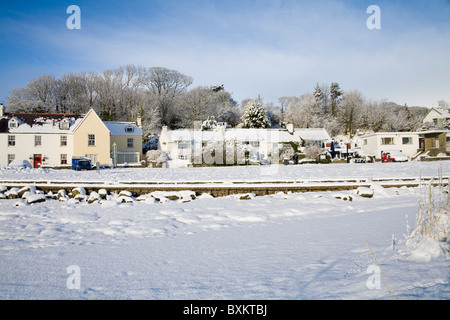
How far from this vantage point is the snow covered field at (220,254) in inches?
171

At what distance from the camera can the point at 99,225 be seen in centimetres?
987

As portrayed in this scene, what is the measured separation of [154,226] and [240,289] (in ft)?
19.1

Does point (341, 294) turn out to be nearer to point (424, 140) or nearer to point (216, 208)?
point (216, 208)

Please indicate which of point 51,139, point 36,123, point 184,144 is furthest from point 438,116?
point 36,123

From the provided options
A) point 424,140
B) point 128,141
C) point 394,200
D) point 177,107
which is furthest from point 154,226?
point 177,107

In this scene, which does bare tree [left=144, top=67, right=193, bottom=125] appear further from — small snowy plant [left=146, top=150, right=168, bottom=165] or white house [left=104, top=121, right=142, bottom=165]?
small snowy plant [left=146, top=150, right=168, bottom=165]

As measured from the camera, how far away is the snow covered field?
14.2 ft

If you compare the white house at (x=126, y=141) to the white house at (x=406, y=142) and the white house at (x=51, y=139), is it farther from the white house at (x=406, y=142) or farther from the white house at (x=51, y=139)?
the white house at (x=406, y=142)

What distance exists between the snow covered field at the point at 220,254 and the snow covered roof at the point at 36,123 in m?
29.2

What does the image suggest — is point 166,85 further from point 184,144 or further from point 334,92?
point 334,92

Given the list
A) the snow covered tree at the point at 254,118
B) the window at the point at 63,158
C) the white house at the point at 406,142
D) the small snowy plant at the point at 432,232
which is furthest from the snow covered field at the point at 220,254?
the snow covered tree at the point at 254,118

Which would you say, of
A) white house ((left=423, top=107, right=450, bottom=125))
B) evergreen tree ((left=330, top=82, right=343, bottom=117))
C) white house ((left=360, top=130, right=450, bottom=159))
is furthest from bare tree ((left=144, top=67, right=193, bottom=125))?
white house ((left=423, top=107, right=450, bottom=125))

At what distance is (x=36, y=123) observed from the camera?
1468 inches

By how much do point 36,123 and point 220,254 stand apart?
132ft
